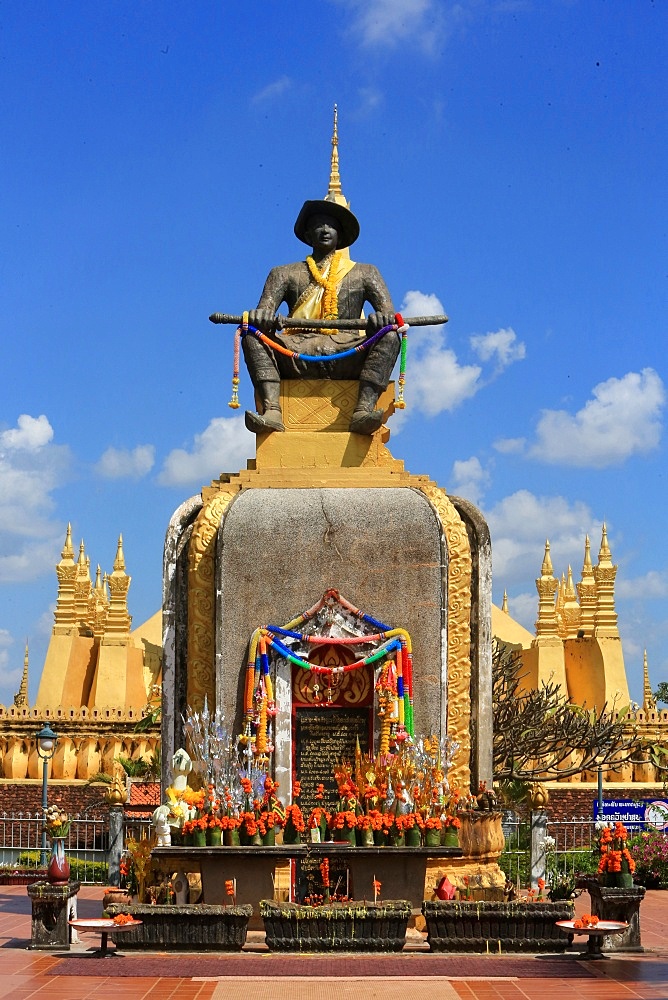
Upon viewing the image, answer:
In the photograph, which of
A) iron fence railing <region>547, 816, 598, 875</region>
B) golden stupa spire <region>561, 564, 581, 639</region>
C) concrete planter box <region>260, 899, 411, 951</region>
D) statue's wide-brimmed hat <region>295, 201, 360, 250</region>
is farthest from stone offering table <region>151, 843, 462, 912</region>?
golden stupa spire <region>561, 564, 581, 639</region>

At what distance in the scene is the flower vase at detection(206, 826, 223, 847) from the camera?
46.7 feet

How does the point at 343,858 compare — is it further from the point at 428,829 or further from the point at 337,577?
the point at 337,577

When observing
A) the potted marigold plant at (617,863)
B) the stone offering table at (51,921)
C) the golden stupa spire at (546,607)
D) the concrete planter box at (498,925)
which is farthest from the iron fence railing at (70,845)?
the golden stupa spire at (546,607)

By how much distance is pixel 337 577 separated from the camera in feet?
54.7

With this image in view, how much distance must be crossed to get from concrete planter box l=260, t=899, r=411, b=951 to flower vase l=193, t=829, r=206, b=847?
5.24ft

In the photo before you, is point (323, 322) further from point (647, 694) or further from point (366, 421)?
point (647, 694)


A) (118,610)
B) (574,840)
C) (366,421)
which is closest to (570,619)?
(118,610)

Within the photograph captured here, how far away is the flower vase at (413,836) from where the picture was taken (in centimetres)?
1430

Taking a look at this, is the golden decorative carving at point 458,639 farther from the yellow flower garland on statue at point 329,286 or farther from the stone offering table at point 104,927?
the stone offering table at point 104,927

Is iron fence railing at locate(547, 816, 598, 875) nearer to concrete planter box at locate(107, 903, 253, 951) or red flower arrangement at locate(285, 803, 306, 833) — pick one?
red flower arrangement at locate(285, 803, 306, 833)

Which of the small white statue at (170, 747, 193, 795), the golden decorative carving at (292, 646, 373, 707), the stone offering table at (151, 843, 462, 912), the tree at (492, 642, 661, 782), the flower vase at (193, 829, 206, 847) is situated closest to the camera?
the stone offering table at (151, 843, 462, 912)

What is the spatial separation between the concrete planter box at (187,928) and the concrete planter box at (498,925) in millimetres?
1699

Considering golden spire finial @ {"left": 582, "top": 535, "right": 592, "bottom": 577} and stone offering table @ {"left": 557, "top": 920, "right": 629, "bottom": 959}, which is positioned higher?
golden spire finial @ {"left": 582, "top": 535, "right": 592, "bottom": 577}

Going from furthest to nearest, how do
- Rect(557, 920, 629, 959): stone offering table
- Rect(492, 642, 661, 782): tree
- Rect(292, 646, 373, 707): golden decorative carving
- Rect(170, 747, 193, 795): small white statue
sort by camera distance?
Rect(492, 642, 661, 782): tree < Rect(292, 646, 373, 707): golden decorative carving < Rect(170, 747, 193, 795): small white statue < Rect(557, 920, 629, 959): stone offering table
